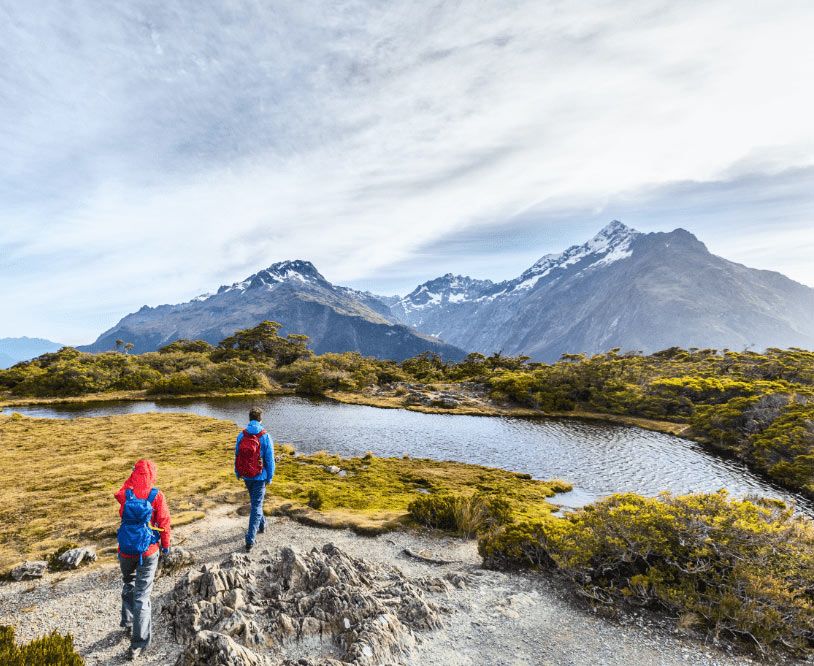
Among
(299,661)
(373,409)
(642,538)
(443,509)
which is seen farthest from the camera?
(373,409)

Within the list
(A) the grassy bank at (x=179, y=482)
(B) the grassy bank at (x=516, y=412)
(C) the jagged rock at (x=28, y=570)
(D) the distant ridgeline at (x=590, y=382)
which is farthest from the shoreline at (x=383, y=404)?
(C) the jagged rock at (x=28, y=570)

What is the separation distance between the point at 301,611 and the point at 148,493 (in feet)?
16.0

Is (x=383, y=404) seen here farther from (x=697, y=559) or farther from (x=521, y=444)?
(x=697, y=559)

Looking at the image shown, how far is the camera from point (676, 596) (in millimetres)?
10898

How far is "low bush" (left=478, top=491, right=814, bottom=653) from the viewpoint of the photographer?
10.0 meters

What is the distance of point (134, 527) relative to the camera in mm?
8633

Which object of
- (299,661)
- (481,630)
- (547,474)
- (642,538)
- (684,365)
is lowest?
(547,474)

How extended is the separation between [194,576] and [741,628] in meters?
14.3

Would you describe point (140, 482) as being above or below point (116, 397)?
above

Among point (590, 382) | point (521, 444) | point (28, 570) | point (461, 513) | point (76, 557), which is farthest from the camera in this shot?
point (590, 382)

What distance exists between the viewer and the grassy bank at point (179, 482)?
56.8 ft

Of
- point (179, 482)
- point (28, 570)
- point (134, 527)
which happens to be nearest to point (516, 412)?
point (179, 482)

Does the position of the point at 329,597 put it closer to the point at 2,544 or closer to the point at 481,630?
the point at 481,630

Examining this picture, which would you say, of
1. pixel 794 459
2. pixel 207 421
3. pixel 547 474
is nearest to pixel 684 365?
pixel 794 459
